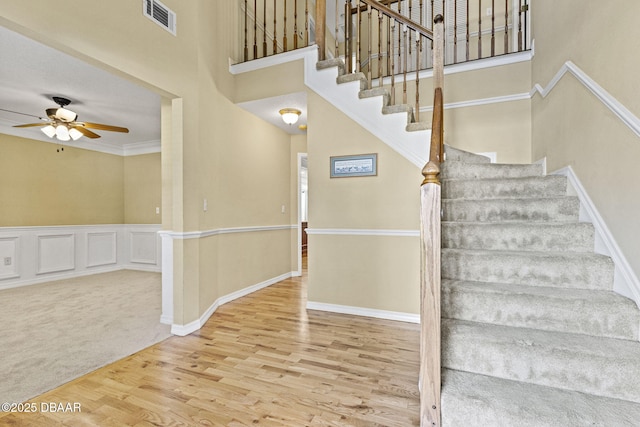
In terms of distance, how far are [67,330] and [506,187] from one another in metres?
4.00

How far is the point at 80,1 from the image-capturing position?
198 cm

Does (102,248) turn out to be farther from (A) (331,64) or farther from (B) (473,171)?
(B) (473,171)

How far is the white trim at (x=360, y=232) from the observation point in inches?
121

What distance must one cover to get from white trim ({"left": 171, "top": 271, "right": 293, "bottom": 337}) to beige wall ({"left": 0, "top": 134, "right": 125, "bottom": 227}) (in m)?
3.63

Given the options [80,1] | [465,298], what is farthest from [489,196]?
[80,1]

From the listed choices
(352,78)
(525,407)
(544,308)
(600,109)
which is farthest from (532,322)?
(352,78)

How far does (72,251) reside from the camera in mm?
5270

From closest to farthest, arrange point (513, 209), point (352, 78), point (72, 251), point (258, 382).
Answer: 1. point (258, 382)
2. point (513, 209)
3. point (352, 78)
4. point (72, 251)

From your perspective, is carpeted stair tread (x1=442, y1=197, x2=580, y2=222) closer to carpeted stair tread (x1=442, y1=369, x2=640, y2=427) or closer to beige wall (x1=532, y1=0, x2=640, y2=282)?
beige wall (x1=532, y1=0, x2=640, y2=282)

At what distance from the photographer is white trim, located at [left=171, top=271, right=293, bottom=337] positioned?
2771 mm

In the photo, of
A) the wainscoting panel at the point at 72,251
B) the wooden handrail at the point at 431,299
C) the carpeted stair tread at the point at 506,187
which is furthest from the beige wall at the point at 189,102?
the wainscoting panel at the point at 72,251

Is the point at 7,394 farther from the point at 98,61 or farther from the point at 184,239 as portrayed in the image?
the point at 98,61

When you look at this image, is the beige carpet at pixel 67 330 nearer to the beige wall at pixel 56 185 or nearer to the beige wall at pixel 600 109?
the beige wall at pixel 56 185

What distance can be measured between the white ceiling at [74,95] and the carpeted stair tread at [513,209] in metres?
2.10
